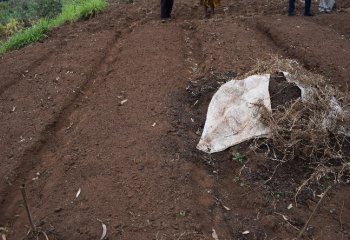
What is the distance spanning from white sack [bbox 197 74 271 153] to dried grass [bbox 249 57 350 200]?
0.50 feet

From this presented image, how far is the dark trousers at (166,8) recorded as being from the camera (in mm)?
7723

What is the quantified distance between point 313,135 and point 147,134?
65.8 inches

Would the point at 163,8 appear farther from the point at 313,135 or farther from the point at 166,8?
the point at 313,135

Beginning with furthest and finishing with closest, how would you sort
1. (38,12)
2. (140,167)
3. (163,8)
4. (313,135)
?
(38,12) → (163,8) → (140,167) → (313,135)

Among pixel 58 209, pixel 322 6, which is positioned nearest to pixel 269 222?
pixel 58 209

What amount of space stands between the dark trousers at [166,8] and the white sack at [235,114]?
385 centimetres

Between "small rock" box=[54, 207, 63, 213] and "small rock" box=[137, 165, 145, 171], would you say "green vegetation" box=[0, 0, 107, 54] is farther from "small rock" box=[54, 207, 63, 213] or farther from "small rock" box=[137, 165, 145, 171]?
"small rock" box=[54, 207, 63, 213]

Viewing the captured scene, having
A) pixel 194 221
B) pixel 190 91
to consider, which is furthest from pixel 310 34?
pixel 194 221

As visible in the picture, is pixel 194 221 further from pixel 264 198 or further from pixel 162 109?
pixel 162 109

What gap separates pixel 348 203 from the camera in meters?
3.32

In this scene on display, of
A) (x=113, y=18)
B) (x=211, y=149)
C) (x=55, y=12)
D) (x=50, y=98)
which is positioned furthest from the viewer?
(x=55, y=12)

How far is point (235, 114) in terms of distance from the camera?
4.07m

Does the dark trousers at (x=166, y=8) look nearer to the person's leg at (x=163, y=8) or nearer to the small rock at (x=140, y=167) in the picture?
the person's leg at (x=163, y=8)

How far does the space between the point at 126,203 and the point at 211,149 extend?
1.04 m
